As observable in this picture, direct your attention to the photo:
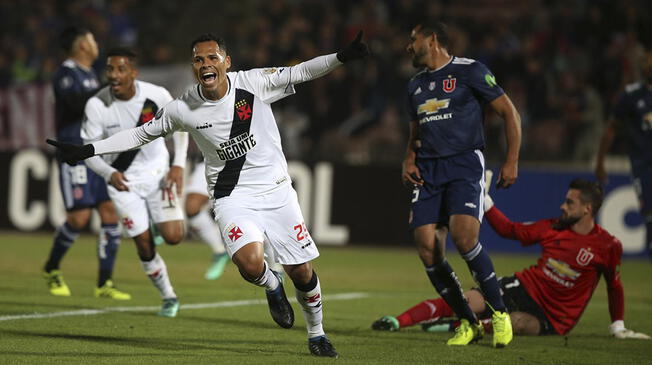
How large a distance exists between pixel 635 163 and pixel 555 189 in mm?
5719

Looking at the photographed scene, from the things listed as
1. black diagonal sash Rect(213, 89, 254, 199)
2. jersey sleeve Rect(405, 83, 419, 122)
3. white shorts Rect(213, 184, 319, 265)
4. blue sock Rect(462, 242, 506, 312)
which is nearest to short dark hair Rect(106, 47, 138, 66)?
black diagonal sash Rect(213, 89, 254, 199)

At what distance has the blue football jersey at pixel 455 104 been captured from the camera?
7824 millimetres

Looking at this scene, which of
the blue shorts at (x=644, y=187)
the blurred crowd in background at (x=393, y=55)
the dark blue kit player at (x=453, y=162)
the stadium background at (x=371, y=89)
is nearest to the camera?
the dark blue kit player at (x=453, y=162)

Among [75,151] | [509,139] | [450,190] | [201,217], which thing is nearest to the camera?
[75,151]

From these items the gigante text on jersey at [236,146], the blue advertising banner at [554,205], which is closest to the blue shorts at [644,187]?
the gigante text on jersey at [236,146]

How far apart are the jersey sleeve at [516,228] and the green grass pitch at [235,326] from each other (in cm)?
81

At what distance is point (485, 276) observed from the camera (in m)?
7.77

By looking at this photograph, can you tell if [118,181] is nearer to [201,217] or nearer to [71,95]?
[71,95]

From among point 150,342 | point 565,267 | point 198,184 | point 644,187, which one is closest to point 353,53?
point 150,342

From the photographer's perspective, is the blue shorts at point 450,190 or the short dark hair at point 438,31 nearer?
the blue shorts at point 450,190

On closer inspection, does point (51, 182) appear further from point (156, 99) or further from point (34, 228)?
point (156, 99)

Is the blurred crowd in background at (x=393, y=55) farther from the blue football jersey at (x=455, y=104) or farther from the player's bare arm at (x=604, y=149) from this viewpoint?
the blue football jersey at (x=455, y=104)

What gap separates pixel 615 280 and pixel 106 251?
194 inches

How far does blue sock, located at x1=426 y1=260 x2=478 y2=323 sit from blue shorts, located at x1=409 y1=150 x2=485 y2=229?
0.36 meters
